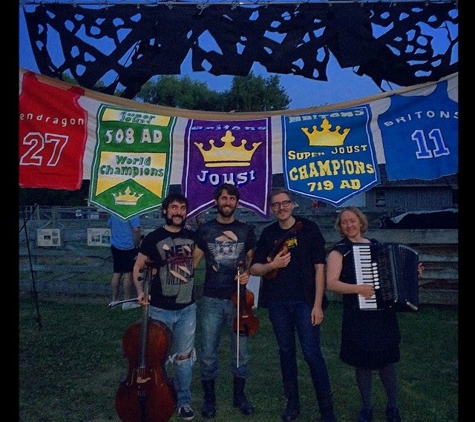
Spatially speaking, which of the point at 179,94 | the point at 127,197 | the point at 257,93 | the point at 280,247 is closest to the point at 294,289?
the point at 280,247

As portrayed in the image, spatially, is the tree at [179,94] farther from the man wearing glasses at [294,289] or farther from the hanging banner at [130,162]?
the man wearing glasses at [294,289]

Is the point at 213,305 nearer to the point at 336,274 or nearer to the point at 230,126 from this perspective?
the point at 336,274

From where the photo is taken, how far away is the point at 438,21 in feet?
16.4

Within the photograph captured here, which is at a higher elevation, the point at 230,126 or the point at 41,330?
the point at 230,126

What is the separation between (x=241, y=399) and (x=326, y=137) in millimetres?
2616

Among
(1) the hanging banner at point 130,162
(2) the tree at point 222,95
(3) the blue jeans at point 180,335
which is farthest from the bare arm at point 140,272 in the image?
(2) the tree at point 222,95

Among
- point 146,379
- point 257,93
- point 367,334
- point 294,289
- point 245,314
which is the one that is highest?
point 257,93

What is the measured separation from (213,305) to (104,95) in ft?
8.06

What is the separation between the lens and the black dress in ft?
13.0

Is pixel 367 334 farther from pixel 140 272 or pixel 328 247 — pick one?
pixel 328 247

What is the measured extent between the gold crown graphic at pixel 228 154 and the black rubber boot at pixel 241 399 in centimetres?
202

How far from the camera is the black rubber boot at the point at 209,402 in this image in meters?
4.39

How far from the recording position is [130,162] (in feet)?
15.7
